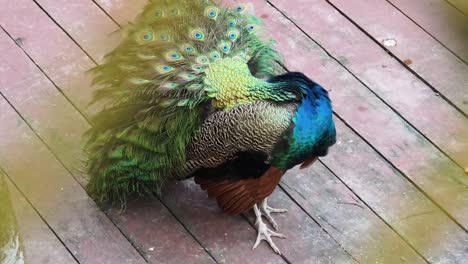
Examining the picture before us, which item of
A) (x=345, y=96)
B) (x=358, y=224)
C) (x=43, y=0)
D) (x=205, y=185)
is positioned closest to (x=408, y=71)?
(x=345, y=96)

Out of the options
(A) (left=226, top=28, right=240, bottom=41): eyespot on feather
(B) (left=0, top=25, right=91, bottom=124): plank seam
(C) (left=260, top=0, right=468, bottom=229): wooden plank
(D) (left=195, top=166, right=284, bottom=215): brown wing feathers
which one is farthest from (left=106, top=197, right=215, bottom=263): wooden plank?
(C) (left=260, top=0, right=468, bottom=229): wooden plank

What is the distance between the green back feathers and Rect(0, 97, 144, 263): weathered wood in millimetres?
88

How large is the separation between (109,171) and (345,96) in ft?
3.05

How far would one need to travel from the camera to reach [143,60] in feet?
8.80

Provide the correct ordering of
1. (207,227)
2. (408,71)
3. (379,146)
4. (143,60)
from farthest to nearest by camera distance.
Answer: (408,71), (379,146), (207,227), (143,60)

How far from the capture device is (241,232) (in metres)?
2.86

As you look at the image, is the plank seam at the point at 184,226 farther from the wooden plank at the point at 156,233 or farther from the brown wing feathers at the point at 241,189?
the brown wing feathers at the point at 241,189

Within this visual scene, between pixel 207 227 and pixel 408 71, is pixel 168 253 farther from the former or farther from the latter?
pixel 408 71

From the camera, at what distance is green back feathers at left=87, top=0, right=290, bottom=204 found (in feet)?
8.60

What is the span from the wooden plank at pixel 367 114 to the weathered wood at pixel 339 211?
0.21 m

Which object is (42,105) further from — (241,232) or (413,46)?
(413,46)

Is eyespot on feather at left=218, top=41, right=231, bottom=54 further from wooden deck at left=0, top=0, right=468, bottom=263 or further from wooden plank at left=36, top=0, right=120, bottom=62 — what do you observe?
wooden plank at left=36, top=0, right=120, bottom=62

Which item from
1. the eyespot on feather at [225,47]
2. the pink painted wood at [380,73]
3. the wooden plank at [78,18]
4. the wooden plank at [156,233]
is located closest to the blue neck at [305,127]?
the eyespot on feather at [225,47]

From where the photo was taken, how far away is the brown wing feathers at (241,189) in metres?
2.66
